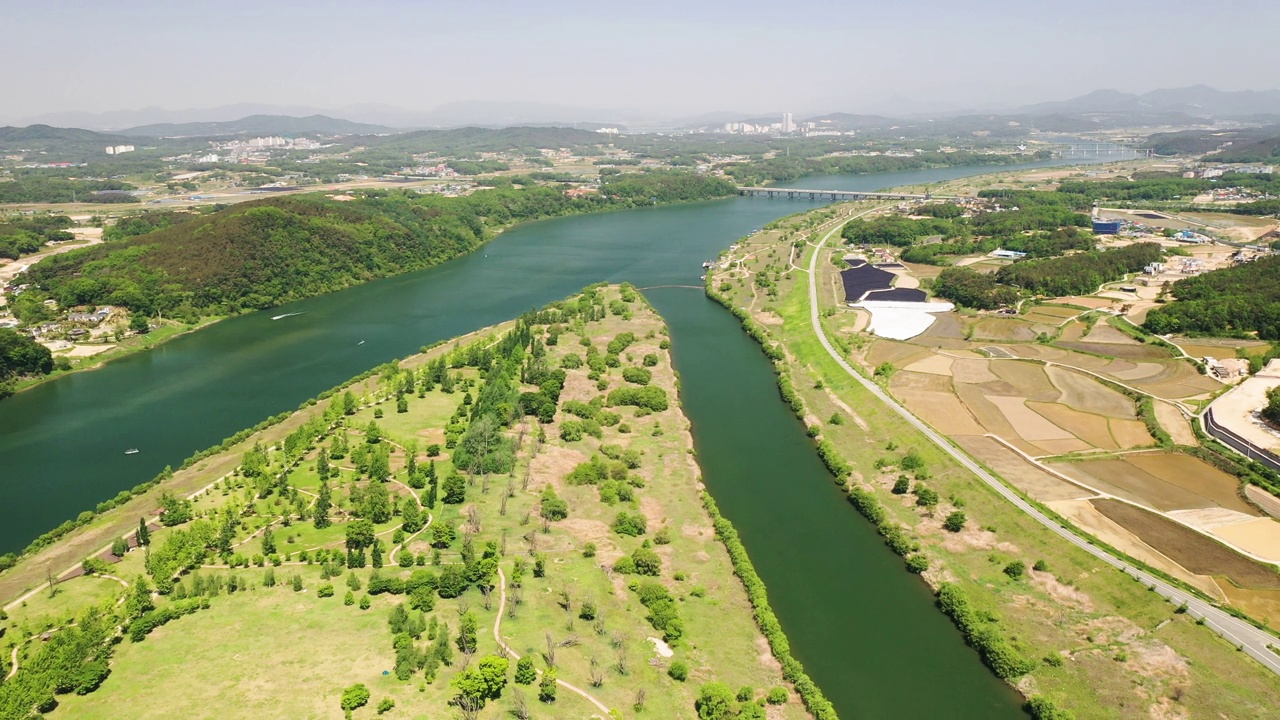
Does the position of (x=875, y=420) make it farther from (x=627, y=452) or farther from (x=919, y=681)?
(x=919, y=681)

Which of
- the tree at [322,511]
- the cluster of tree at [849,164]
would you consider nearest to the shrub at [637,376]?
the tree at [322,511]

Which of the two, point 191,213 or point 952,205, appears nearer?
point 191,213

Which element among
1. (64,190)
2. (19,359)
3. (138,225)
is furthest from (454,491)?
(64,190)

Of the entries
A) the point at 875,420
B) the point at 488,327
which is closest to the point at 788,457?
the point at 875,420

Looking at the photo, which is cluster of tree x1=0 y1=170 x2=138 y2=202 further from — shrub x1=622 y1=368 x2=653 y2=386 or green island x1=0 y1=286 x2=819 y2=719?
shrub x1=622 y1=368 x2=653 y2=386

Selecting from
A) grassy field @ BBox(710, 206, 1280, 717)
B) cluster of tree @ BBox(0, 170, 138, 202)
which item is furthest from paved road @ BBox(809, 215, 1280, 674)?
cluster of tree @ BBox(0, 170, 138, 202)

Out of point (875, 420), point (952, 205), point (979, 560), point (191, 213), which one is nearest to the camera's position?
point (979, 560)

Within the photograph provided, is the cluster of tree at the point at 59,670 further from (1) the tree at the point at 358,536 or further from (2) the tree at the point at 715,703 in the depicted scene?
(2) the tree at the point at 715,703
